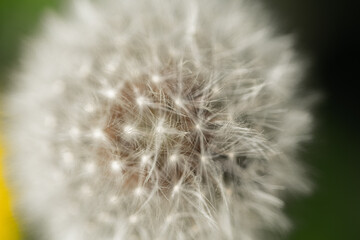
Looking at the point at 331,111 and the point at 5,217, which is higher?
the point at 331,111

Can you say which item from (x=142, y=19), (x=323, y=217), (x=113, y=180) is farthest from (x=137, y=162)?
(x=323, y=217)

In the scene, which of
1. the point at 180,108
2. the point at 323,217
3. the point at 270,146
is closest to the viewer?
the point at 180,108

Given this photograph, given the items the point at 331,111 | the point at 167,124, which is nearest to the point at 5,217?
the point at 167,124

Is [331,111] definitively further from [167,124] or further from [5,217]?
[5,217]

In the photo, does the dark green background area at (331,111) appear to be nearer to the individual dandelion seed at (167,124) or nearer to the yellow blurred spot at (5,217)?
the individual dandelion seed at (167,124)

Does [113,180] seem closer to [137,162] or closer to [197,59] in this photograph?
[137,162]

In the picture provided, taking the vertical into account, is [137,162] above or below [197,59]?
below

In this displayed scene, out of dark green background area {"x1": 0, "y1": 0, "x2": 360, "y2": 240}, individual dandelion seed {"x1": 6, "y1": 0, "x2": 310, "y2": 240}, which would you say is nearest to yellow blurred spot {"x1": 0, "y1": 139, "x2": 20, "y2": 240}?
individual dandelion seed {"x1": 6, "y1": 0, "x2": 310, "y2": 240}

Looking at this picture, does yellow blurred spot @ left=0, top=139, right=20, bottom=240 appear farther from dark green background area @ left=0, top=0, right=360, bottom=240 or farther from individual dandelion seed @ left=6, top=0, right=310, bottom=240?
dark green background area @ left=0, top=0, right=360, bottom=240
